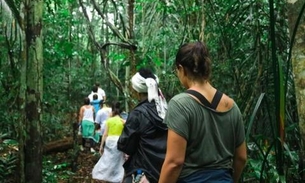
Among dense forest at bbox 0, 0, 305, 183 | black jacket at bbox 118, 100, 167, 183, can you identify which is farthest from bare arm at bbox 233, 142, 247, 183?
black jacket at bbox 118, 100, 167, 183

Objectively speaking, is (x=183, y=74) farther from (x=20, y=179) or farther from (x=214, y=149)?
(x=20, y=179)

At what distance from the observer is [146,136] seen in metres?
3.53

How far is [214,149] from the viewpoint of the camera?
90.7 inches

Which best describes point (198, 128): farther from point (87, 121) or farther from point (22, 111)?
point (87, 121)

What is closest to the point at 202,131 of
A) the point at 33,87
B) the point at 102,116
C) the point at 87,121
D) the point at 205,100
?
the point at 205,100

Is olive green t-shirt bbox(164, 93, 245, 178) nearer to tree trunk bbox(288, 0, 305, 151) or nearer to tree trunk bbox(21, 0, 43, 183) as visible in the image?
tree trunk bbox(288, 0, 305, 151)

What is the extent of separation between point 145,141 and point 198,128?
133 centimetres

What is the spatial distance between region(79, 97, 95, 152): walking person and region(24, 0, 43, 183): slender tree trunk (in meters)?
5.10

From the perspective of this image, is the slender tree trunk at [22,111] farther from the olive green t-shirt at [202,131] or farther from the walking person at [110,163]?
the olive green t-shirt at [202,131]

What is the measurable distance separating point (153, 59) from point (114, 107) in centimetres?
198

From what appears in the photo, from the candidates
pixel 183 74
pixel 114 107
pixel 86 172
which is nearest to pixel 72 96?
pixel 86 172

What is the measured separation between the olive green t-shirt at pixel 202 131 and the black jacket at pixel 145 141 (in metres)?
1.11

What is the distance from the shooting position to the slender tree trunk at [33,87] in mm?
4992

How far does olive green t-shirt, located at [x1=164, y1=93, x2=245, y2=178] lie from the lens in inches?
87.0
